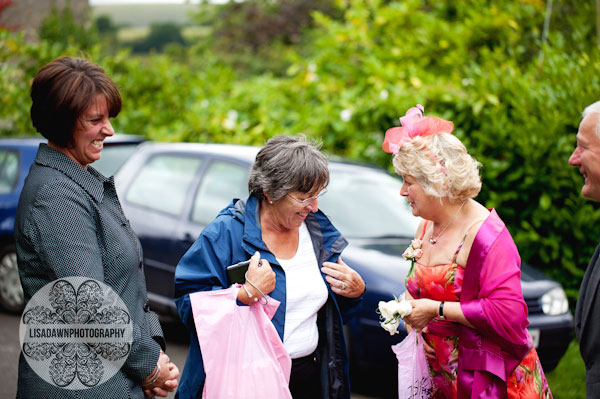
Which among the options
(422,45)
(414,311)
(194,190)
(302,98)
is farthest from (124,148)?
(414,311)

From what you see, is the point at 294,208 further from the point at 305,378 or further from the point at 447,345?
the point at 447,345

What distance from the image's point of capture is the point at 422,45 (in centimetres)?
797

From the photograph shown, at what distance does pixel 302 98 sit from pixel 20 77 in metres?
5.27

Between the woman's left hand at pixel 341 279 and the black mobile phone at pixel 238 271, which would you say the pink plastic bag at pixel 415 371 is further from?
the black mobile phone at pixel 238 271

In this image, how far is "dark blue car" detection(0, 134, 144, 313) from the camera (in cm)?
642

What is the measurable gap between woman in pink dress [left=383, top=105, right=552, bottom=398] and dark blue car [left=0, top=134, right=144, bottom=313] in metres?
4.57

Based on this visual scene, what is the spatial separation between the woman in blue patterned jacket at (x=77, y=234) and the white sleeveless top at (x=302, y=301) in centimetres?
60

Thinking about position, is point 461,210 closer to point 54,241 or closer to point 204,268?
point 204,268

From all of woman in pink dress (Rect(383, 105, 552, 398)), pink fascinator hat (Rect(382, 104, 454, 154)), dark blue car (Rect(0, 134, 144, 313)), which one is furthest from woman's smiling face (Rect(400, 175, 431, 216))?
dark blue car (Rect(0, 134, 144, 313))

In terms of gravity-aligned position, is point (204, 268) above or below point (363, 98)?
above

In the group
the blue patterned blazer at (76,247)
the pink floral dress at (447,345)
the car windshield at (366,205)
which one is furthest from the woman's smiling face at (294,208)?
the car windshield at (366,205)

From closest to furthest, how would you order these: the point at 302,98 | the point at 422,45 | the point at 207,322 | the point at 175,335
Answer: the point at 207,322
the point at 175,335
the point at 422,45
the point at 302,98

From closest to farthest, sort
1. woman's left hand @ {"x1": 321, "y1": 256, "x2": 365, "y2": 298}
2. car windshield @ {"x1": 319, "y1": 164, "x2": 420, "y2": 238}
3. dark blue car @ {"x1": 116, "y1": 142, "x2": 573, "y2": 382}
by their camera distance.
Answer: woman's left hand @ {"x1": 321, "y1": 256, "x2": 365, "y2": 298} < dark blue car @ {"x1": 116, "y1": 142, "x2": 573, "y2": 382} < car windshield @ {"x1": 319, "y1": 164, "x2": 420, "y2": 238}

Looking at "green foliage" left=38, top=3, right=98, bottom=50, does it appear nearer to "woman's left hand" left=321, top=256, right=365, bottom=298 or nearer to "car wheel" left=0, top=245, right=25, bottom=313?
"car wheel" left=0, top=245, right=25, bottom=313
